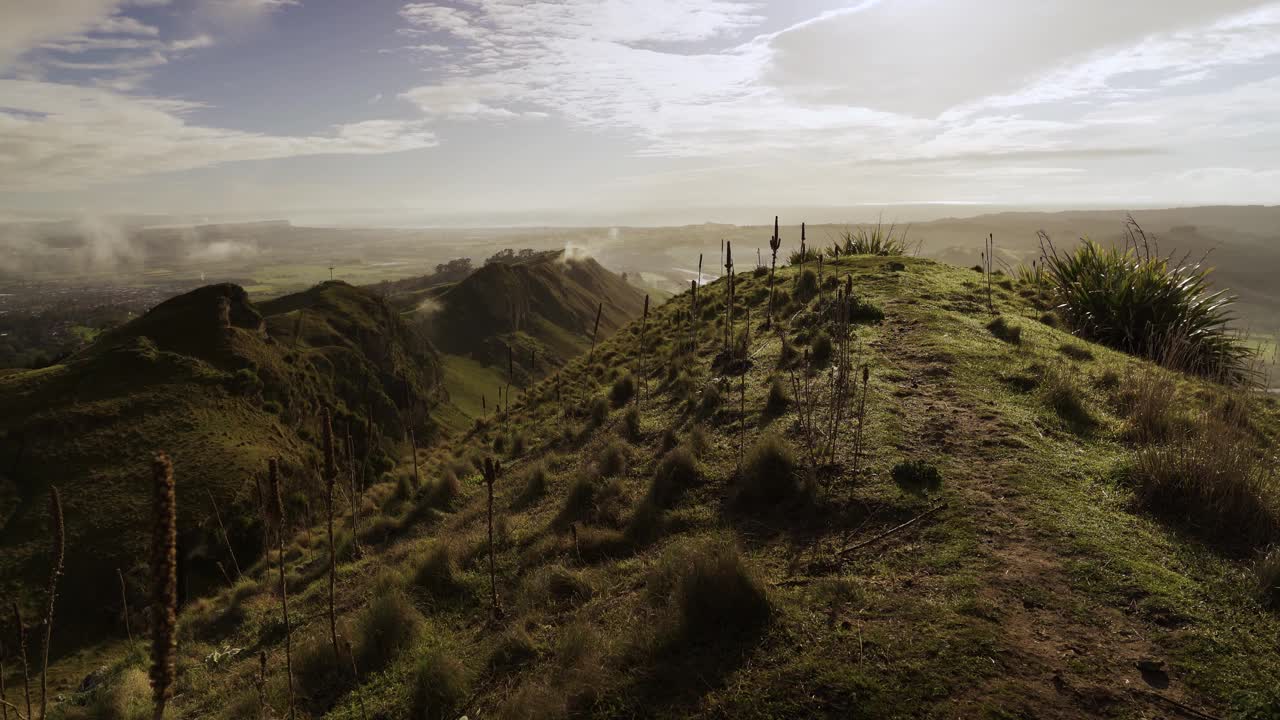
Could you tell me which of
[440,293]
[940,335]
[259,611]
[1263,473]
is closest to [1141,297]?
[940,335]

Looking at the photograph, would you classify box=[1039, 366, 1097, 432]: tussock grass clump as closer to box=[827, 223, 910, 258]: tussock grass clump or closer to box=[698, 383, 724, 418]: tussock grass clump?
box=[698, 383, 724, 418]: tussock grass clump

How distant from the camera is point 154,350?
744 inches

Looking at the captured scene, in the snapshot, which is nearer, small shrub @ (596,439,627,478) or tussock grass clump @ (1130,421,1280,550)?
tussock grass clump @ (1130,421,1280,550)

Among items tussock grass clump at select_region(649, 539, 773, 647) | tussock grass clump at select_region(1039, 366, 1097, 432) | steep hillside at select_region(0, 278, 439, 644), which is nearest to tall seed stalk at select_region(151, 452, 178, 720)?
tussock grass clump at select_region(649, 539, 773, 647)

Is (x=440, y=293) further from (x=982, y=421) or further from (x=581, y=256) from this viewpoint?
(x=982, y=421)

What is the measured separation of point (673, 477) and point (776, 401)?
2447mm

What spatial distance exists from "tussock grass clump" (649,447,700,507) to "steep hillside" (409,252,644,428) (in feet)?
201

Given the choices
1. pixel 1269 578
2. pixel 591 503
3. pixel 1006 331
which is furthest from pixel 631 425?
pixel 1269 578

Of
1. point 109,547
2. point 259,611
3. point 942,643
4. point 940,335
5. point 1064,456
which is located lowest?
point 109,547

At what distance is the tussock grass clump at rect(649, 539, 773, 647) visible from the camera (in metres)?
4.39

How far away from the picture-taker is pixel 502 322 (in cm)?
10025

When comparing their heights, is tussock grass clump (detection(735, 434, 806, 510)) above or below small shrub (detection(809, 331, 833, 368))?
below

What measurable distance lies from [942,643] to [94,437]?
20668 millimetres

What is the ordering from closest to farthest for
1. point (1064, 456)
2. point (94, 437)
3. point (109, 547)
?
point (1064, 456)
point (109, 547)
point (94, 437)
